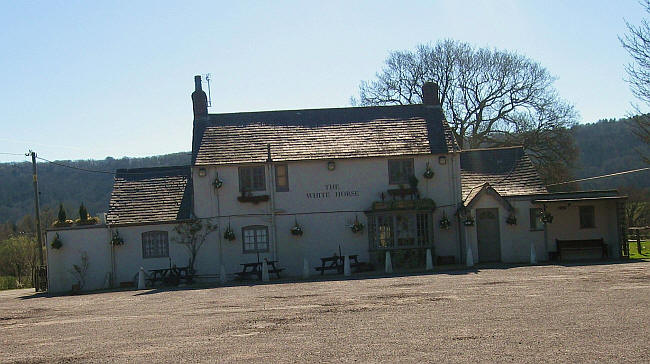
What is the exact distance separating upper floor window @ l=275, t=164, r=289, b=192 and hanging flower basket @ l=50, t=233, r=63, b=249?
8663mm

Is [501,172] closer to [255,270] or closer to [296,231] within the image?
[296,231]

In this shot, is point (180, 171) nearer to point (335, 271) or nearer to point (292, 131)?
point (292, 131)

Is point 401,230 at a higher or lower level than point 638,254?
higher

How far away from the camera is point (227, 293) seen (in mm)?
23031

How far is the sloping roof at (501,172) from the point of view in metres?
31.7

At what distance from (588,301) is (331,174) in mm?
16626

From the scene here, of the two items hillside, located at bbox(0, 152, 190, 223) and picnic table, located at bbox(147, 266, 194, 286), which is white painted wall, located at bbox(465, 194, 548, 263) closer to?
picnic table, located at bbox(147, 266, 194, 286)

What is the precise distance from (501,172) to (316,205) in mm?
8115

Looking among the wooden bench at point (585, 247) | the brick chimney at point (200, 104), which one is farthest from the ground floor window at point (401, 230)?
the brick chimney at point (200, 104)

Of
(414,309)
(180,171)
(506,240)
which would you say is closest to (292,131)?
(180,171)

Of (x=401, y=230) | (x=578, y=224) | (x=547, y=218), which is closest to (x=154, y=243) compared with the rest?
(x=401, y=230)

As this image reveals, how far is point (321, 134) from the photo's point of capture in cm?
3253

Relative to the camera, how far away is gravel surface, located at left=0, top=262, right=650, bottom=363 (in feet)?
35.8

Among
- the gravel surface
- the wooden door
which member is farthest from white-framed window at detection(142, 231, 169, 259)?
the wooden door
